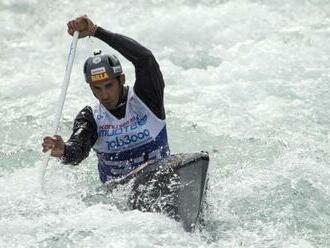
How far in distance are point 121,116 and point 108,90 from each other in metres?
0.31

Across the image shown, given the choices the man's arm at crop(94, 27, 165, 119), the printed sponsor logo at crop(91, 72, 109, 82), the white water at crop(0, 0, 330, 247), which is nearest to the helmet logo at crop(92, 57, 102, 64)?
the printed sponsor logo at crop(91, 72, 109, 82)

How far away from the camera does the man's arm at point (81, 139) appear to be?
5.47 metres

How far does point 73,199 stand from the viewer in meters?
5.78

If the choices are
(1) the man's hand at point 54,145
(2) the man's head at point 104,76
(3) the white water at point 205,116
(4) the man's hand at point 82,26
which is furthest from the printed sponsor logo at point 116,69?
(3) the white water at point 205,116

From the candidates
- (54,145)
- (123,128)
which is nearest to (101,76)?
(123,128)

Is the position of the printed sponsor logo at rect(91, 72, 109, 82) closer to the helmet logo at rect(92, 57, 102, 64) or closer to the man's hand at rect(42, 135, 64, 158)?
the helmet logo at rect(92, 57, 102, 64)

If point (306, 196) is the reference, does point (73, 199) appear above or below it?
above

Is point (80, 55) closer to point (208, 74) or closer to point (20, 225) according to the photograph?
point (208, 74)

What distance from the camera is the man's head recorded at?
5414 mm

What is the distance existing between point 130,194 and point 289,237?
1318 millimetres

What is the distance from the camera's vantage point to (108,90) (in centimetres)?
550

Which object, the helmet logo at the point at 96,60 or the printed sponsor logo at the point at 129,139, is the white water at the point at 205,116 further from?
the helmet logo at the point at 96,60

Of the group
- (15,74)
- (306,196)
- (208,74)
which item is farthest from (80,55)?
(306,196)

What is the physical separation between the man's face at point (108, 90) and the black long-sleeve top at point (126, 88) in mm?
117
